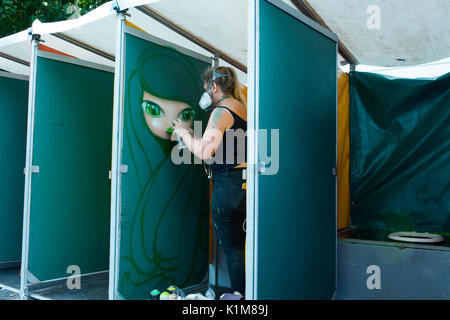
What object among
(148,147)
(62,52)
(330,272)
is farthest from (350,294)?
(62,52)

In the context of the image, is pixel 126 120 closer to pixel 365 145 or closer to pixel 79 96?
pixel 79 96

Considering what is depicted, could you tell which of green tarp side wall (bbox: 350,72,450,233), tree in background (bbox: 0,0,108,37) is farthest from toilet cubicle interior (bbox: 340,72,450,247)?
tree in background (bbox: 0,0,108,37)

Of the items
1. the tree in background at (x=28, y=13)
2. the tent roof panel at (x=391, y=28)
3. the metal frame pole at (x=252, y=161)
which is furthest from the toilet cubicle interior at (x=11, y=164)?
the tent roof panel at (x=391, y=28)

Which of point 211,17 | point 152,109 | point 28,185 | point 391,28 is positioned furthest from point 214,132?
point 28,185

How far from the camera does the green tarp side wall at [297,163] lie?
2.26 meters

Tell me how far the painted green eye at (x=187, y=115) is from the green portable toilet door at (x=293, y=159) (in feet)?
3.74

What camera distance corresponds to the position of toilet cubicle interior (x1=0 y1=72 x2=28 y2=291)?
4.36m

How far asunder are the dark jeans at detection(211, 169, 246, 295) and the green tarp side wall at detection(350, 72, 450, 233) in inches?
68.2

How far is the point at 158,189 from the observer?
10.3ft

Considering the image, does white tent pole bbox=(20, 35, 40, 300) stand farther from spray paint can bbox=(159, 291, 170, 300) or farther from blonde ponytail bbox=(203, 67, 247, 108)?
blonde ponytail bbox=(203, 67, 247, 108)

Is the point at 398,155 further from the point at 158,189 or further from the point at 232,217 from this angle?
the point at 158,189

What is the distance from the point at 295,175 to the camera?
8.29ft

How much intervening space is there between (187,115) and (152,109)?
41 cm
